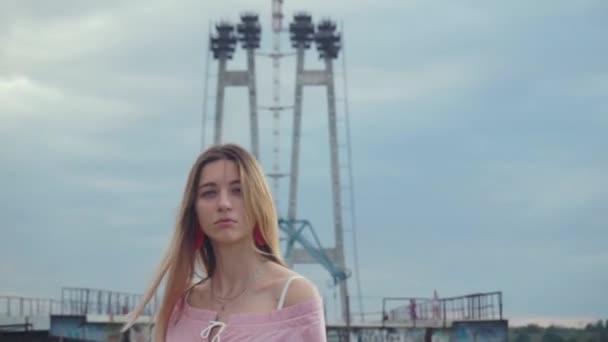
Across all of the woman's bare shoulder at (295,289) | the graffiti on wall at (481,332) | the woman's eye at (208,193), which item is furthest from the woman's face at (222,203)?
the graffiti on wall at (481,332)

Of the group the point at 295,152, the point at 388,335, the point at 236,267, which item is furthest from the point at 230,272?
the point at 295,152

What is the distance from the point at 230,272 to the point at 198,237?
0.13 meters

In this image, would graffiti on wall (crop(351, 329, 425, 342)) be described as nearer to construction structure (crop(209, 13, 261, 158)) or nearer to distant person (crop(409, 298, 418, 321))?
distant person (crop(409, 298, 418, 321))

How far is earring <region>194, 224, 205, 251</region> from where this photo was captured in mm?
2639

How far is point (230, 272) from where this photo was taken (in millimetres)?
2562

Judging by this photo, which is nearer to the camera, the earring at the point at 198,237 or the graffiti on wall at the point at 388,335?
the earring at the point at 198,237

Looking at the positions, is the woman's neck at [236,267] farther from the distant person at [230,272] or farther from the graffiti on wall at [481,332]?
the graffiti on wall at [481,332]

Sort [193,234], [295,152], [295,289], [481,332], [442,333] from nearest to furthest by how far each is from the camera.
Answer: [295,289] < [193,234] < [481,332] < [442,333] < [295,152]

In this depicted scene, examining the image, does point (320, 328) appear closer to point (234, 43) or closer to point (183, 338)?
point (183, 338)

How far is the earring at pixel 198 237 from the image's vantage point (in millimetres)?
2639

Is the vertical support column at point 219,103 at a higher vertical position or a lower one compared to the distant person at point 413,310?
higher

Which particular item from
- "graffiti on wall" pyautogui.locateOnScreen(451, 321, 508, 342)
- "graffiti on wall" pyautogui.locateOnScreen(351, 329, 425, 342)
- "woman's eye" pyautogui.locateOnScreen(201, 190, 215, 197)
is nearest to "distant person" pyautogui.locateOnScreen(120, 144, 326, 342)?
"woman's eye" pyautogui.locateOnScreen(201, 190, 215, 197)

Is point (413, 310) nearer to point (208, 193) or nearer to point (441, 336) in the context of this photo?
point (441, 336)

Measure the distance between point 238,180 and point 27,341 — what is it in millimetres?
31705
